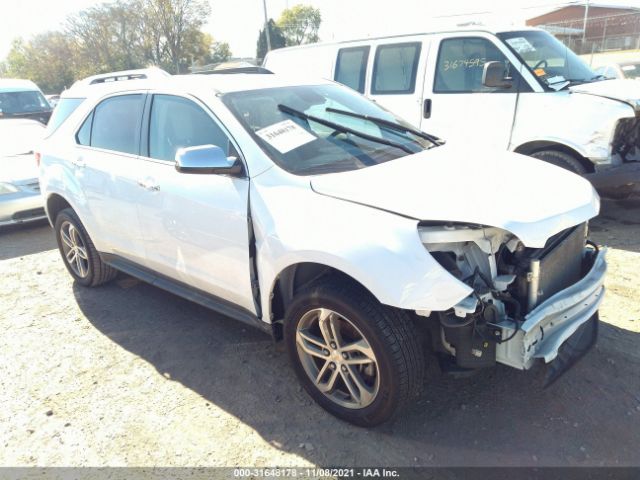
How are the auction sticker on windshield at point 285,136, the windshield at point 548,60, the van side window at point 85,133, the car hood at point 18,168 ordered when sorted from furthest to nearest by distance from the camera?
the car hood at point 18,168 < the windshield at point 548,60 < the van side window at point 85,133 < the auction sticker on windshield at point 285,136

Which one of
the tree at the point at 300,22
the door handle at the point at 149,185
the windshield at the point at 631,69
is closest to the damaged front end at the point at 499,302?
the door handle at the point at 149,185

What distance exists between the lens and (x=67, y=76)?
44.4 metres

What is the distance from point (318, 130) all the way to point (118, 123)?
174cm

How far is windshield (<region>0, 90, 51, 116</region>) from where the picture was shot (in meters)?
11.9

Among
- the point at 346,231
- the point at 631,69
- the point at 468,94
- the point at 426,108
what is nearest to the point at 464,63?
the point at 468,94

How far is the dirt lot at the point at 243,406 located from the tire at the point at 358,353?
0.16 m

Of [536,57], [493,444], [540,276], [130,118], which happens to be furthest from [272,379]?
[536,57]

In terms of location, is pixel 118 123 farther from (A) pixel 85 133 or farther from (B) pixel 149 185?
(B) pixel 149 185

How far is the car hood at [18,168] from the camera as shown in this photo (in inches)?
266

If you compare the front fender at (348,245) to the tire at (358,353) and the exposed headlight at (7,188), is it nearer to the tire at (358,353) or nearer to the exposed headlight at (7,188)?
the tire at (358,353)

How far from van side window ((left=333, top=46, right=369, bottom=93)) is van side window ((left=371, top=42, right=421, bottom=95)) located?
0.18m

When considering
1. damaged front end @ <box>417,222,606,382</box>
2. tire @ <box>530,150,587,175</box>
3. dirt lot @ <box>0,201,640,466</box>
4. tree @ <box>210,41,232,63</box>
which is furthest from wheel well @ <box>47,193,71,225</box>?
tree @ <box>210,41,232,63</box>

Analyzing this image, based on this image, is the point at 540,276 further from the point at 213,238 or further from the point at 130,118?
the point at 130,118

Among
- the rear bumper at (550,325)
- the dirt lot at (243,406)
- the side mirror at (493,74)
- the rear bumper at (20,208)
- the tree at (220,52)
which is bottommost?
the dirt lot at (243,406)
